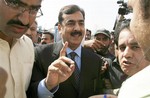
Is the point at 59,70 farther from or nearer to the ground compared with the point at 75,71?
farther from the ground

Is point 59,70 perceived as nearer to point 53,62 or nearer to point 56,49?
point 53,62

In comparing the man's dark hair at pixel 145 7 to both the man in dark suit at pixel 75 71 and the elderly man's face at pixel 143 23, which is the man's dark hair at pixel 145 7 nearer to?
the elderly man's face at pixel 143 23

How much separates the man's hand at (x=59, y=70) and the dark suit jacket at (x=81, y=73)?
0.29m

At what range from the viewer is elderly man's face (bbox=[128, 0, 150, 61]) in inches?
38.6

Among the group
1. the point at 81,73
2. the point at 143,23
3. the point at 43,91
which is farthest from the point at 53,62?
the point at 143,23

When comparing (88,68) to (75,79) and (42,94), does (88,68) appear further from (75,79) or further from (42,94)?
(42,94)

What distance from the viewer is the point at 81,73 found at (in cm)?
288

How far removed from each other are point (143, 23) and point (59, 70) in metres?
1.27

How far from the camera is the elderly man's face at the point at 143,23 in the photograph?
981 mm

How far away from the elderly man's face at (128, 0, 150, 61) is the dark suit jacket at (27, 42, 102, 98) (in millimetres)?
1599

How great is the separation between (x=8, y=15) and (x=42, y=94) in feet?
2.32

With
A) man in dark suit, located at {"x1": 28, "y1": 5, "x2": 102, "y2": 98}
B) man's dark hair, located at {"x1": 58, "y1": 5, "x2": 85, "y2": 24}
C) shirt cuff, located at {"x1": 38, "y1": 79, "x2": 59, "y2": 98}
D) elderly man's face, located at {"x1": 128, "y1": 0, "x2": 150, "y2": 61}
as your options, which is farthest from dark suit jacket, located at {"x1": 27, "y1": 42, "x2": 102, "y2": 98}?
elderly man's face, located at {"x1": 128, "y1": 0, "x2": 150, "y2": 61}

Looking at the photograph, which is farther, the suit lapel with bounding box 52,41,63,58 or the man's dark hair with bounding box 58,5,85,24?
the man's dark hair with bounding box 58,5,85,24

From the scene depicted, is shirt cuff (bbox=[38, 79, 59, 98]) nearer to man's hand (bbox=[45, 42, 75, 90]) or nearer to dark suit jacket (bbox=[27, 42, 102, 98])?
man's hand (bbox=[45, 42, 75, 90])
